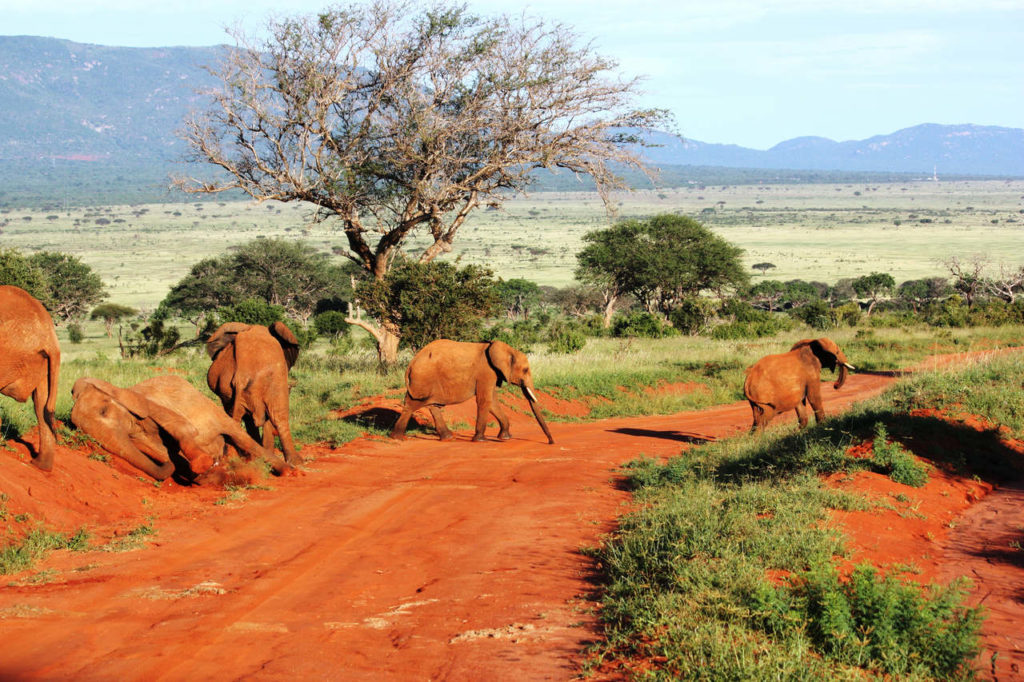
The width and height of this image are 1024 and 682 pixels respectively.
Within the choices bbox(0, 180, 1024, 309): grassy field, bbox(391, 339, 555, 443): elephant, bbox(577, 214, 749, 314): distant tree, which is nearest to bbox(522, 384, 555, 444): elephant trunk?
bbox(391, 339, 555, 443): elephant

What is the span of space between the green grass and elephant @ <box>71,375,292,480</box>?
15.0ft

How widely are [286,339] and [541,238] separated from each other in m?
118

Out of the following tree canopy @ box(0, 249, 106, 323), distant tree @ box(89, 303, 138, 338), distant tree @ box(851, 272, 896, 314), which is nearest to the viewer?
tree canopy @ box(0, 249, 106, 323)

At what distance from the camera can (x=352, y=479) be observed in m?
11.4

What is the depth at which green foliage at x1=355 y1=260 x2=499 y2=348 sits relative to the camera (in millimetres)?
21688

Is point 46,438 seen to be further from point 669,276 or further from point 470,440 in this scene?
point 669,276

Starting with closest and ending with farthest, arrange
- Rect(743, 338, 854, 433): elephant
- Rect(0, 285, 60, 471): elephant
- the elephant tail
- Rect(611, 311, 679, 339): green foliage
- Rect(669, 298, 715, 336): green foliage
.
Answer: Rect(0, 285, 60, 471): elephant < the elephant tail < Rect(743, 338, 854, 433): elephant < Rect(611, 311, 679, 339): green foliage < Rect(669, 298, 715, 336): green foliage

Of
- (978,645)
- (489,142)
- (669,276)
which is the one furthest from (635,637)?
(669,276)

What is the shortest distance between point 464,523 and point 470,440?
606 centimetres

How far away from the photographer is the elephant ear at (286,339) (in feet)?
39.4

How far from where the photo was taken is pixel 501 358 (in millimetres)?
15008

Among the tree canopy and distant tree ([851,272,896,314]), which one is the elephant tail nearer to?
the tree canopy

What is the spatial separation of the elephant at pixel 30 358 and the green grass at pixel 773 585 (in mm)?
5112

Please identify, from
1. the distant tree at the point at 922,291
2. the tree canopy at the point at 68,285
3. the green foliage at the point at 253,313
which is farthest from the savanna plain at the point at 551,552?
the distant tree at the point at 922,291
